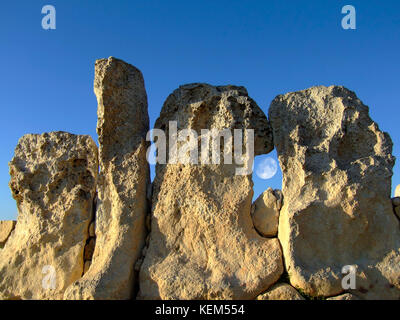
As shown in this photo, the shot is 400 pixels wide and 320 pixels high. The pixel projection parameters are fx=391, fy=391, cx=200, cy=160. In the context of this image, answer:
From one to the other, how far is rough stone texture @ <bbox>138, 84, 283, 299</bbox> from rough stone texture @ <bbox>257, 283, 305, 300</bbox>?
4.0 inches

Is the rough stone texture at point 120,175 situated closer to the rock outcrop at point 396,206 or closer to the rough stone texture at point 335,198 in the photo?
the rough stone texture at point 335,198

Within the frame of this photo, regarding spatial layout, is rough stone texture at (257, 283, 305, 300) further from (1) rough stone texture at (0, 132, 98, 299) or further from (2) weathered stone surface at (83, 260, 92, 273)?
(1) rough stone texture at (0, 132, 98, 299)

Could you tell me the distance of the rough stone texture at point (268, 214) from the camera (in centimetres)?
506

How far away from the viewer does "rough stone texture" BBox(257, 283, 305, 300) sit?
4.38 metres

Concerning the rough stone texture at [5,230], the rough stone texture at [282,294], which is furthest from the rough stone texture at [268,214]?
the rough stone texture at [5,230]

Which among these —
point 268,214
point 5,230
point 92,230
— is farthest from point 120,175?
point 5,230

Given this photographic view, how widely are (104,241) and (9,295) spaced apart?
5.35 ft

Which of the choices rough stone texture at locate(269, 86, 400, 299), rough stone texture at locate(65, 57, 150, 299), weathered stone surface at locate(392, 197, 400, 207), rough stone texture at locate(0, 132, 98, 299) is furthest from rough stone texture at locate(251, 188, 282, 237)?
rough stone texture at locate(0, 132, 98, 299)

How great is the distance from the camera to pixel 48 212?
566 centimetres

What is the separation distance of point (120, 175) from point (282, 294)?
2.59 meters

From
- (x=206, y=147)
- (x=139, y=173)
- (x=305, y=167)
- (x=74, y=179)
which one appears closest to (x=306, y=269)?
(x=305, y=167)

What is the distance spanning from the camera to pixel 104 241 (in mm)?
5230

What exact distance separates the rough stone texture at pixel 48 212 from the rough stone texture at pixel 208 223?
1082 millimetres
